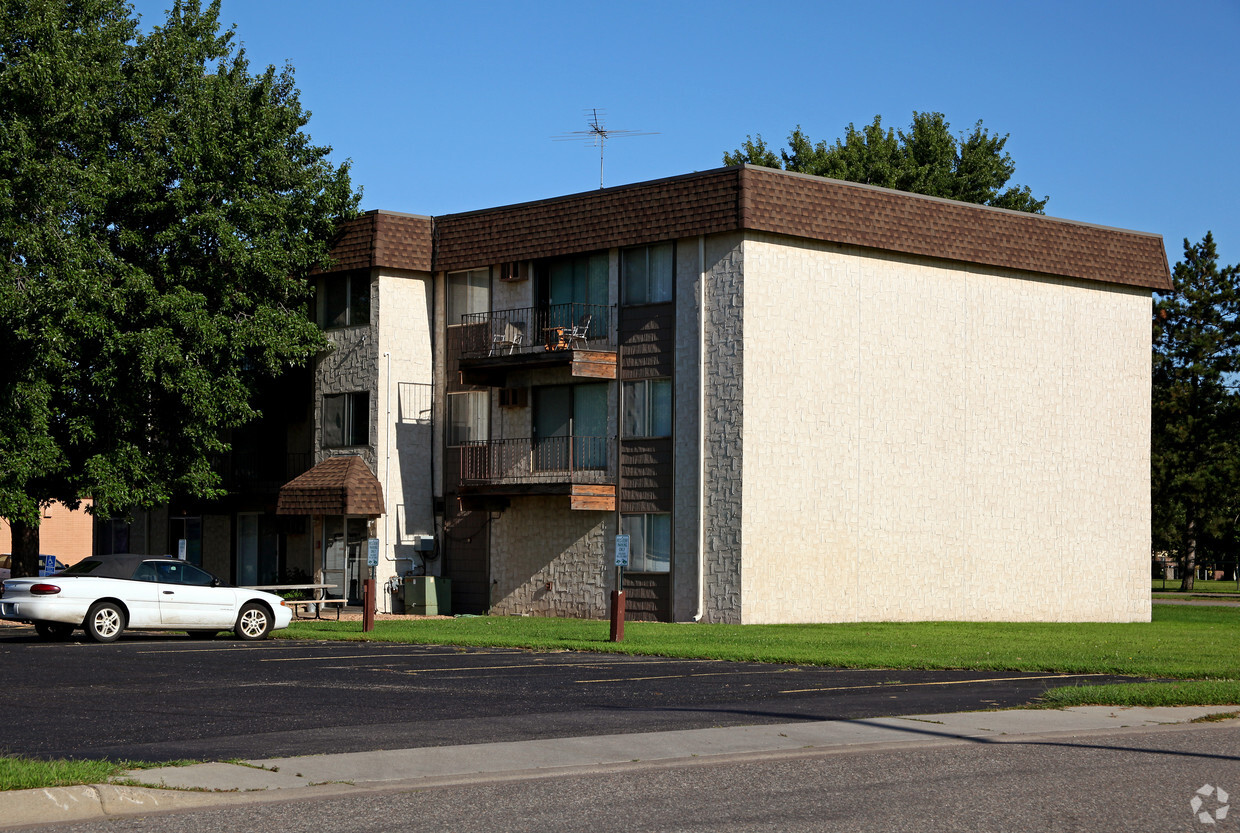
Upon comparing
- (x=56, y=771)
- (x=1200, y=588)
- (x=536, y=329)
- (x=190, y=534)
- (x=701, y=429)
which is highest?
(x=536, y=329)

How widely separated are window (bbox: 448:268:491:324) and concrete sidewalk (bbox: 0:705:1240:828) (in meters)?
24.0

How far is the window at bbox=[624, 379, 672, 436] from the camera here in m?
32.4

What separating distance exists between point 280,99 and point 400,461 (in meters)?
9.63

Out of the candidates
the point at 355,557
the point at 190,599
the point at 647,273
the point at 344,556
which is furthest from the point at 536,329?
the point at 190,599

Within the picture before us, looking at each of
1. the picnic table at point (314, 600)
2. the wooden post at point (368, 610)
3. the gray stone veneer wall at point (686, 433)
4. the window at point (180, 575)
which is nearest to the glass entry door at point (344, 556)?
the picnic table at point (314, 600)

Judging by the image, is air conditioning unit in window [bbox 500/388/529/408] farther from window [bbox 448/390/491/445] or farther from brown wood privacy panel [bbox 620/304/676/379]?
brown wood privacy panel [bbox 620/304/676/379]

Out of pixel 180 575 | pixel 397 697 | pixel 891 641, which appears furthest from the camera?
pixel 180 575

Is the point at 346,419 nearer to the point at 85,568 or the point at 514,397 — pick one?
the point at 514,397

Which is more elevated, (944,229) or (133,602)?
(944,229)

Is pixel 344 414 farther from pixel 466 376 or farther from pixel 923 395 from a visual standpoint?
pixel 923 395

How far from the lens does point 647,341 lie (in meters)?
32.6

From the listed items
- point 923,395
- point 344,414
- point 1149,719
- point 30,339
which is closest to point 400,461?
point 344,414

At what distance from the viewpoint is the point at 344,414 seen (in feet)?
122

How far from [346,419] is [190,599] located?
1172 cm
